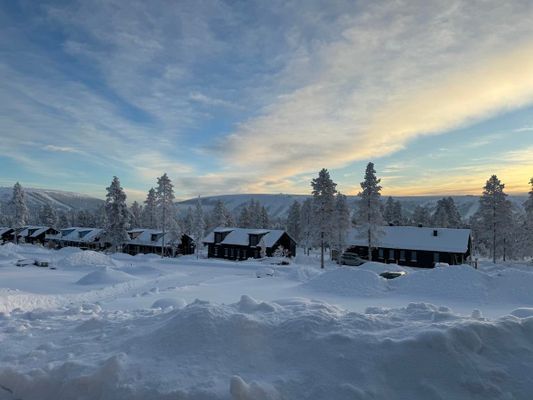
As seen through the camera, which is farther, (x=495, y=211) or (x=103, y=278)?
(x=495, y=211)

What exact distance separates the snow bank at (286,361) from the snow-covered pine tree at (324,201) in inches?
1465

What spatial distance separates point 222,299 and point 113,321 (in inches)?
388

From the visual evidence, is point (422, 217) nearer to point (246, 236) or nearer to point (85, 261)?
point (246, 236)

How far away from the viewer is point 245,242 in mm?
62812

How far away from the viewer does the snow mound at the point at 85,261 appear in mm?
40062

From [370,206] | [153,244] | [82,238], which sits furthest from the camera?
[82,238]

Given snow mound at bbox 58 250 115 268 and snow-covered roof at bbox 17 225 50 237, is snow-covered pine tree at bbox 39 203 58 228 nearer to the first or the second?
snow-covered roof at bbox 17 225 50 237

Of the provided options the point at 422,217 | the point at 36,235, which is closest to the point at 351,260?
the point at 422,217

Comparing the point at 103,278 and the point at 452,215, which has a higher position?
the point at 452,215

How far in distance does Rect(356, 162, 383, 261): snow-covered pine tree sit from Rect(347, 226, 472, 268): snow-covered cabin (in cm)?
115

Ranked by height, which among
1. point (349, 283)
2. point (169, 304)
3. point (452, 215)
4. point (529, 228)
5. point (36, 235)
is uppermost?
point (452, 215)

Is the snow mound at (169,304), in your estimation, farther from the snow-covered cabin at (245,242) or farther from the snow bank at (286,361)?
the snow-covered cabin at (245,242)

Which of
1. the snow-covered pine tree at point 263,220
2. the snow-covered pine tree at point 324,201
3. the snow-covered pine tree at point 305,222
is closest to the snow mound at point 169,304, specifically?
the snow-covered pine tree at point 324,201

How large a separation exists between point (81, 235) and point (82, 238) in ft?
7.10
